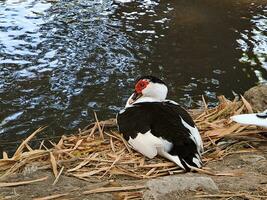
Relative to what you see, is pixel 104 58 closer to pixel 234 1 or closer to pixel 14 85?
pixel 14 85

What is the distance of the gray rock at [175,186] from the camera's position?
10.8ft

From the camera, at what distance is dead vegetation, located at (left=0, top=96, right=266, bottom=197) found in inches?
149

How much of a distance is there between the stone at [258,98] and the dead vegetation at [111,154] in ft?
0.36

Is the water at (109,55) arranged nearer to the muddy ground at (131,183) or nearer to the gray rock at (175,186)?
the muddy ground at (131,183)

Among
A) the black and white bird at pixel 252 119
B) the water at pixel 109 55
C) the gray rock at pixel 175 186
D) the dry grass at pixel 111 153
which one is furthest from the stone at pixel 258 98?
the water at pixel 109 55

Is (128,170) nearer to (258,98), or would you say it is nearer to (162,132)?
(162,132)

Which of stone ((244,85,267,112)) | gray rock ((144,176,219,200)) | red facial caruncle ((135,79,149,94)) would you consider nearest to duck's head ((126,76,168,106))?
red facial caruncle ((135,79,149,94))

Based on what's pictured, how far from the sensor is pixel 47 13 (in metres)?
10.4

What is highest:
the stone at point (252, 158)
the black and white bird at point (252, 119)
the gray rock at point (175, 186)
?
the gray rock at point (175, 186)

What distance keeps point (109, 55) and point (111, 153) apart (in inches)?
180

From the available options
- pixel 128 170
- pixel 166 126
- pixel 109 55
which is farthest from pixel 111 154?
pixel 109 55

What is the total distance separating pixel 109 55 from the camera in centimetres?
859

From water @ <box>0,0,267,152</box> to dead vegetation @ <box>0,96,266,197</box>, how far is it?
189cm

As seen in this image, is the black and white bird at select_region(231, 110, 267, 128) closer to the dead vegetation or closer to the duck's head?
the dead vegetation
